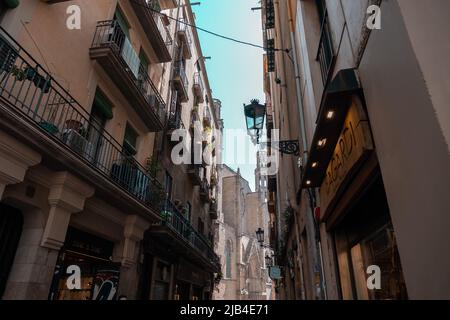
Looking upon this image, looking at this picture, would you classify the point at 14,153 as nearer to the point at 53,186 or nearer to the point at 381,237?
the point at 53,186

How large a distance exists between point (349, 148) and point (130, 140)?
28.0 ft

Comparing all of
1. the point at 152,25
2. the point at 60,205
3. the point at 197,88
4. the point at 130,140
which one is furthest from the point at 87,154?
the point at 197,88

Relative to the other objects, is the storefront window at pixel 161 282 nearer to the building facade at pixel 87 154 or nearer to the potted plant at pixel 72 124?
the building facade at pixel 87 154

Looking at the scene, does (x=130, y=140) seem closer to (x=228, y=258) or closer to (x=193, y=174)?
(x=193, y=174)

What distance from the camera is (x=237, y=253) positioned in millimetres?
43938

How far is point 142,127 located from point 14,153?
6324mm

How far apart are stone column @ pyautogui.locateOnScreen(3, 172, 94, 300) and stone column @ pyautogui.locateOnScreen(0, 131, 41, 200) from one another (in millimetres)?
921

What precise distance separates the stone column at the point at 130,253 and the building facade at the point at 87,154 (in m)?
0.04

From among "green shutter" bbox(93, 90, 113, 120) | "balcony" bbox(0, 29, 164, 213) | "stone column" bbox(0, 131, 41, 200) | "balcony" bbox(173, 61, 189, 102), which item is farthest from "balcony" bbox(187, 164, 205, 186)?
"stone column" bbox(0, 131, 41, 200)

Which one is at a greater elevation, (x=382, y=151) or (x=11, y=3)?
(x=11, y=3)

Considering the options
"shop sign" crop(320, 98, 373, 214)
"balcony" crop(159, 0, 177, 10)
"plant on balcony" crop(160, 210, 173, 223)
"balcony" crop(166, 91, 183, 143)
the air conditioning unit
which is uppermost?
"balcony" crop(159, 0, 177, 10)

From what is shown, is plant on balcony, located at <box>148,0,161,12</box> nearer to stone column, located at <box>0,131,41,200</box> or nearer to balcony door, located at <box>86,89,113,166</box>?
balcony door, located at <box>86,89,113,166</box>

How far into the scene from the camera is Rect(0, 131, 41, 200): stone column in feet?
14.8

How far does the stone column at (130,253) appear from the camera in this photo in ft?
27.2
